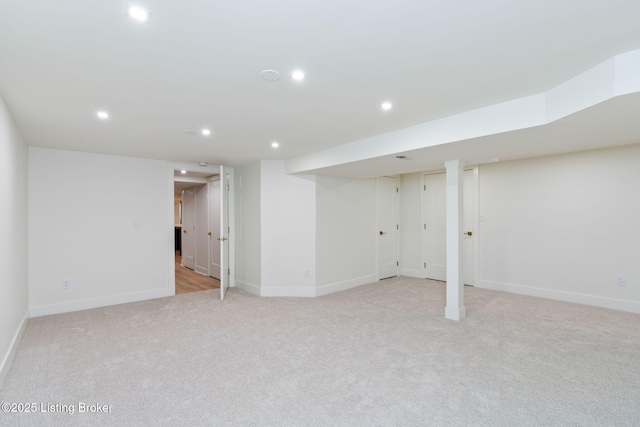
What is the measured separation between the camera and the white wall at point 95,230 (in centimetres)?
418

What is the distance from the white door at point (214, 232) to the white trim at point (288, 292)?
1.85 m

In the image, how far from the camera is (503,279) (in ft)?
17.0

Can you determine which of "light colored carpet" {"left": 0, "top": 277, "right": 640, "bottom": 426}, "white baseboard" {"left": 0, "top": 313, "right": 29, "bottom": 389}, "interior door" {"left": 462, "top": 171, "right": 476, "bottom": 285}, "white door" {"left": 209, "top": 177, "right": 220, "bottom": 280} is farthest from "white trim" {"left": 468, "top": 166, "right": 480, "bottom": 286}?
"white baseboard" {"left": 0, "top": 313, "right": 29, "bottom": 389}

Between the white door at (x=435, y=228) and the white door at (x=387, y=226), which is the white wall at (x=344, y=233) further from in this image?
the white door at (x=435, y=228)

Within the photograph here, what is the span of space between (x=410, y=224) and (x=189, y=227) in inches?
206

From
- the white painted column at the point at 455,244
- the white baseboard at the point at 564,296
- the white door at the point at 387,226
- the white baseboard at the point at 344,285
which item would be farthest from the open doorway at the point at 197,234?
the white baseboard at the point at 564,296

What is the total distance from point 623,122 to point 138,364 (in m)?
4.46

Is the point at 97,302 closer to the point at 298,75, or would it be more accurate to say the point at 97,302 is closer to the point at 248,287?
the point at 248,287

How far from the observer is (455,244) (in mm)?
3910

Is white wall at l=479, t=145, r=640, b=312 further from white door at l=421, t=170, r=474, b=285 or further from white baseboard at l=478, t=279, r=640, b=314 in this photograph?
white door at l=421, t=170, r=474, b=285

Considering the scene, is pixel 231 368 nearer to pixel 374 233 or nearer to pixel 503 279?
pixel 374 233

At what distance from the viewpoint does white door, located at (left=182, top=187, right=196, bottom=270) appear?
7594 millimetres

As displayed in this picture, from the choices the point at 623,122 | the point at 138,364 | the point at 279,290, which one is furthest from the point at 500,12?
the point at 279,290

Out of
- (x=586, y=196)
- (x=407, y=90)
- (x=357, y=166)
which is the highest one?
(x=407, y=90)
